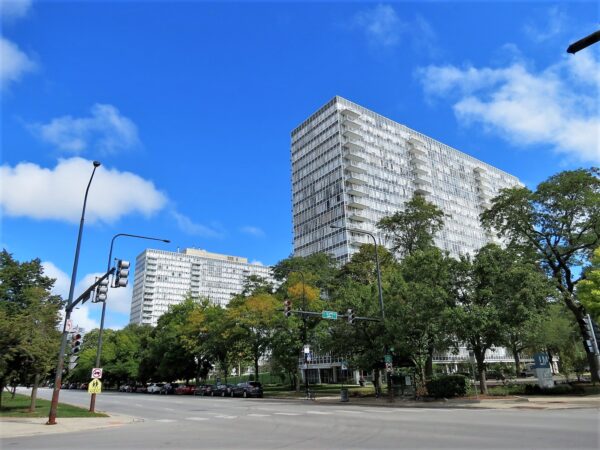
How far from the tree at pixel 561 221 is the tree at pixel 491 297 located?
8.18 metres

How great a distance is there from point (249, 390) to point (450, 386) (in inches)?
958

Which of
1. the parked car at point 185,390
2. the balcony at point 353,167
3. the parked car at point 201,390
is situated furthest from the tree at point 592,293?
the balcony at point 353,167

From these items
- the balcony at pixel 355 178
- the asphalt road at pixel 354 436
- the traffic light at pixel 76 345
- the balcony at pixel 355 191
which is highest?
the balcony at pixel 355 178

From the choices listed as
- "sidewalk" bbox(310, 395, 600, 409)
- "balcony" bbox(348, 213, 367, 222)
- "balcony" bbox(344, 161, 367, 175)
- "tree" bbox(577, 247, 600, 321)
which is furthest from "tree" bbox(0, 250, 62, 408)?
"balcony" bbox(344, 161, 367, 175)

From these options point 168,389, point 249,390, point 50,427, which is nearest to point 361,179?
point 168,389

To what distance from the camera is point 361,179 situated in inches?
3713

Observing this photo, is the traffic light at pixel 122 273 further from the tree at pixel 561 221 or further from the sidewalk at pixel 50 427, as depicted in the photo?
the tree at pixel 561 221

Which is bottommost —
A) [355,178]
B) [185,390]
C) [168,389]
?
[168,389]

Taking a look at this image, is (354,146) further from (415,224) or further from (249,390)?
(249,390)

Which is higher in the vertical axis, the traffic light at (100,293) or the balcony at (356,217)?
the balcony at (356,217)

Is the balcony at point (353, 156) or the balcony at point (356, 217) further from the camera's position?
the balcony at point (353, 156)

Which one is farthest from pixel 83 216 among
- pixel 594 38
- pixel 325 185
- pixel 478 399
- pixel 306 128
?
pixel 306 128

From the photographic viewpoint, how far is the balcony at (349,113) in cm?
9825

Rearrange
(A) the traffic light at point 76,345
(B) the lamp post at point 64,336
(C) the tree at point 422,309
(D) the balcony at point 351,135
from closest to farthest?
(B) the lamp post at point 64,336, (A) the traffic light at point 76,345, (C) the tree at point 422,309, (D) the balcony at point 351,135
